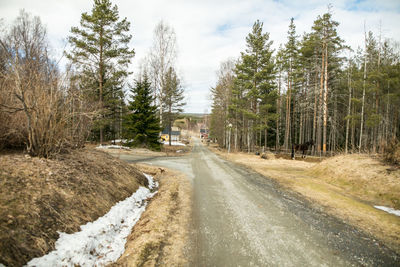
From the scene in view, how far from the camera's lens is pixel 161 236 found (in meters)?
3.23

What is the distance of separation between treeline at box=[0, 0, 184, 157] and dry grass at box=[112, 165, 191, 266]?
3.01m

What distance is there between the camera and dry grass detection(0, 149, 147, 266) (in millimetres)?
2172

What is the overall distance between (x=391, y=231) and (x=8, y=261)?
6336mm

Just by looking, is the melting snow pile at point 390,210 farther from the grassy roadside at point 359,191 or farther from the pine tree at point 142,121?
the pine tree at point 142,121

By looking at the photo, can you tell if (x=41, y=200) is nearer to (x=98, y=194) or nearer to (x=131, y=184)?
(x=98, y=194)

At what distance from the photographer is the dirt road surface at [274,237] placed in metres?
2.68

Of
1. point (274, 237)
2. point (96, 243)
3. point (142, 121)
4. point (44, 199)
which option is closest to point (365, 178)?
point (274, 237)

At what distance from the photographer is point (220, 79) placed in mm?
27094

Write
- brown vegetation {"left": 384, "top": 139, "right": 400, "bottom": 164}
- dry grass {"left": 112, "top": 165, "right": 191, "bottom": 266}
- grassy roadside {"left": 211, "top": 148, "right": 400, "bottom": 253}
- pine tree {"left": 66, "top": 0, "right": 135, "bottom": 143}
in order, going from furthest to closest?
pine tree {"left": 66, "top": 0, "right": 135, "bottom": 143}, brown vegetation {"left": 384, "top": 139, "right": 400, "bottom": 164}, grassy roadside {"left": 211, "top": 148, "right": 400, "bottom": 253}, dry grass {"left": 112, "top": 165, "right": 191, "bottom": 266}

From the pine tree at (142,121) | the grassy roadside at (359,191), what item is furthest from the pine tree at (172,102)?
the grassy roadside at (359,191)

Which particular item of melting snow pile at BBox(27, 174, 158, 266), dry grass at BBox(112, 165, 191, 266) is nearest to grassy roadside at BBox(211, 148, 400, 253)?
dry grass at BBox(112, 165, 191, 266)

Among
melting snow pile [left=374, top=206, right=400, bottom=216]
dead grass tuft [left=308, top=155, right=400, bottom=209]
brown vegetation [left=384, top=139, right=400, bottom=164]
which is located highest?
brown vegetation [left=384, top=139, right=400, bottom=164]

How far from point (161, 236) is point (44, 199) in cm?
210

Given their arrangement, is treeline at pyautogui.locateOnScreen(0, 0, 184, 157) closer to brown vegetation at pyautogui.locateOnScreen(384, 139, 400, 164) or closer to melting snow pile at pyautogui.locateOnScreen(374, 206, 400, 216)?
melting snow pile at pyautogui.locateOnScreen(374, 206, 400, 216)
